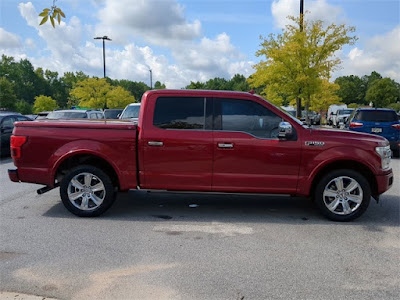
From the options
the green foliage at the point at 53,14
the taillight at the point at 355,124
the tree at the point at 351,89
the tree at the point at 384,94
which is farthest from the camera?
the tree at the point at 351,89

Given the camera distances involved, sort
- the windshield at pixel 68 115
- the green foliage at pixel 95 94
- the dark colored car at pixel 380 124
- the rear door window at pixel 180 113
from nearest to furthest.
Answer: the rear door window at pixel 180 113 → the dark colored car at pixel 380 124 → the windshield at pixel 68 115 → the green foliage at pixel 95 94

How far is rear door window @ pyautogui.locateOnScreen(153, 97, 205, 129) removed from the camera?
5.36 m

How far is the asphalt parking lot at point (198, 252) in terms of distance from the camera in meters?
3.37

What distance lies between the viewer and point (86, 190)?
5414 mm

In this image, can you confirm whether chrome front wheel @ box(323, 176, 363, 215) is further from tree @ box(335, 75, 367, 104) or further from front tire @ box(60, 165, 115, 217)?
tree @ box(335, 75, 367, 104)

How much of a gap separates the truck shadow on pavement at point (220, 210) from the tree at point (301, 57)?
14076 millimetres

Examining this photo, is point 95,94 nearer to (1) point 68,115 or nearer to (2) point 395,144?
(1) point 68,115

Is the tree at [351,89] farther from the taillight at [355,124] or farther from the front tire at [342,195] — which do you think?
the front tire at [342,195]

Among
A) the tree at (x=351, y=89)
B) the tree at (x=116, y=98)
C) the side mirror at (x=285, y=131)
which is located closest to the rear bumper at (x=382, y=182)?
the side mirror at (x=285, y=131)

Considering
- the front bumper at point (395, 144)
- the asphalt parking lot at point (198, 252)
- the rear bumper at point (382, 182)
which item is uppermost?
the rear bumper at point (382, 182)

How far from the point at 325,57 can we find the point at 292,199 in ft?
51.5

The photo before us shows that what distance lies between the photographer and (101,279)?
3.52m

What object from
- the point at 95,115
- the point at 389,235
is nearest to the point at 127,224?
the point at 389,235

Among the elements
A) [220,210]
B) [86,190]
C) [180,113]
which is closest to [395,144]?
[220,210]
